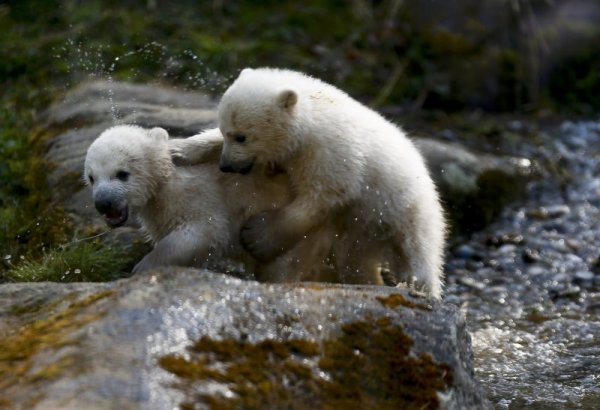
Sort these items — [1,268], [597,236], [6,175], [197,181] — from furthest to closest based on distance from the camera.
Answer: [597,236] < [6,175] < [1,268] < [197,181]

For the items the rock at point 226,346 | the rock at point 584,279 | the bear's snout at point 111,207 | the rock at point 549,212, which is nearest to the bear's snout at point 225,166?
the bear's snout at point 111,207

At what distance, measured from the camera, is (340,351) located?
4.24 metres

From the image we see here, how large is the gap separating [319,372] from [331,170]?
1.89 metres

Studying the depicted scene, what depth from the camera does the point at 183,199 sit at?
5785mm

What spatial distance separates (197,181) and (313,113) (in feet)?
2.59

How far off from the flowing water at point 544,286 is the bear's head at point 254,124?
1.81 metres

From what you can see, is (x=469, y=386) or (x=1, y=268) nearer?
(x=469, y=386)

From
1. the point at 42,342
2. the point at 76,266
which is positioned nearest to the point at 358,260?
the point at 76,266

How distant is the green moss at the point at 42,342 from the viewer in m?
3.81

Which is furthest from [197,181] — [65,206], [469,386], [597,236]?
[597,236]

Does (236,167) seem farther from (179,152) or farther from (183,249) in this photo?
(183,249)

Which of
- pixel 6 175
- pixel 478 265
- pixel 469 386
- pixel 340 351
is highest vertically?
pixel 340 351

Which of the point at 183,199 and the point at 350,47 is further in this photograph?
the point at 350,47

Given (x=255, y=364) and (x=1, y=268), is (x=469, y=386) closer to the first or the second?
(x=255, y=364)
